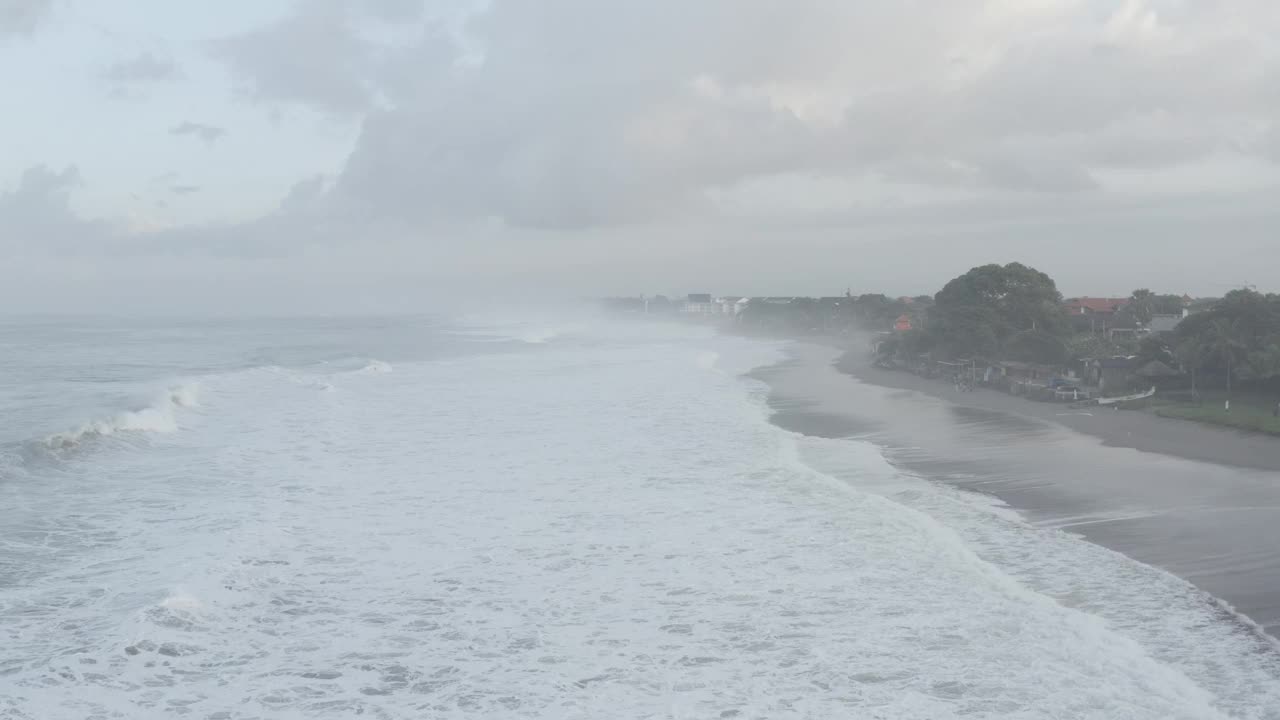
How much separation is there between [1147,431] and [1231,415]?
9.47ft

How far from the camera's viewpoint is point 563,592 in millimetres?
11203

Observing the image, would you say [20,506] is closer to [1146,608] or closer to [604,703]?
[604,703]

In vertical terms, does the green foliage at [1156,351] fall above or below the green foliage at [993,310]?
below

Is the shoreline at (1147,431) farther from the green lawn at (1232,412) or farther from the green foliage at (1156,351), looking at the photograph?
the green foliage at (1156,351)

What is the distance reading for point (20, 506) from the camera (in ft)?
50.4

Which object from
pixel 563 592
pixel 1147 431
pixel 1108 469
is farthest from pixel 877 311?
pixel 563 592

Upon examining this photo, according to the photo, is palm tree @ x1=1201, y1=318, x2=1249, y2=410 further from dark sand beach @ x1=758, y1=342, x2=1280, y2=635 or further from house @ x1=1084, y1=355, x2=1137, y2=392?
dark sand beach @ x1=758, y1=342, x2=1280, y2=635

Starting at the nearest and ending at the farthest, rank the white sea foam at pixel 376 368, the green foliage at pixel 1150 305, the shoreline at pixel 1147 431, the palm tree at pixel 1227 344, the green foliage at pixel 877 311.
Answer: the shoreline at pixel 1147 431, the palm tree at pixel 1227 344, the white sea foam at pixel 376 368, the green foliage at pixel 1150 305, the green foliage at pixel 877 311

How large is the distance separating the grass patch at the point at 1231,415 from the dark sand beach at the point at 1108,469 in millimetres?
538

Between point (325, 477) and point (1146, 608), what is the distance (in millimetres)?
14691

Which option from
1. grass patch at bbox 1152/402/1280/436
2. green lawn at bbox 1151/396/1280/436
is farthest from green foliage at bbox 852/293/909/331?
→ grass patch at bbox 1152/402/1280/436

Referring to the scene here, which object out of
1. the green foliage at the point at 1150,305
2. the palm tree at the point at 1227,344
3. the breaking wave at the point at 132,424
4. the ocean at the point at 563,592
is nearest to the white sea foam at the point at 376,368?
the breaking wave at the point at 132,424

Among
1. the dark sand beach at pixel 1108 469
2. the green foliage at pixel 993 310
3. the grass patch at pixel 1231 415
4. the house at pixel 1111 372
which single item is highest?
the green foliage at pixel 993 310

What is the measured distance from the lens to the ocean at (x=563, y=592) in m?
8.39
